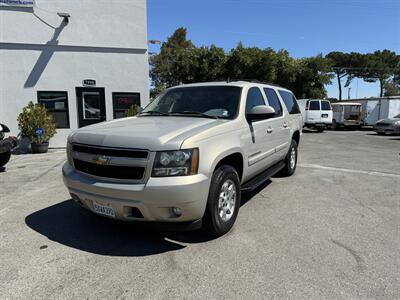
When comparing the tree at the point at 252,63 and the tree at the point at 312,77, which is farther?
the tree at the point at 312,77

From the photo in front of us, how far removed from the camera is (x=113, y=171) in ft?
Result: 11.7

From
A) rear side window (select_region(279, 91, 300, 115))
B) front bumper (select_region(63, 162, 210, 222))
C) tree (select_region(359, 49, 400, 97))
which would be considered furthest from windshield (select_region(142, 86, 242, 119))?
tree (select_region(359, 49, 400, 97))

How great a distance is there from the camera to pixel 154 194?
3332 millimetres

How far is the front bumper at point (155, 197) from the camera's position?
131 inches

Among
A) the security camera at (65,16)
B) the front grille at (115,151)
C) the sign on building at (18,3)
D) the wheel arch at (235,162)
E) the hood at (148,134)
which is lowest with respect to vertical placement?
the wheel arch at (235,162)

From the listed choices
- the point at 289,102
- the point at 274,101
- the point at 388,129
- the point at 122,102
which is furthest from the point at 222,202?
the point at 388,129

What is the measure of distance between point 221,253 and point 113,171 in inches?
57.5

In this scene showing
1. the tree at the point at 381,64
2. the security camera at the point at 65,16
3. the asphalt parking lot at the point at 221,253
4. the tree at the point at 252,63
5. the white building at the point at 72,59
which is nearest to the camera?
the asphalt parking lot at the point at 221,253

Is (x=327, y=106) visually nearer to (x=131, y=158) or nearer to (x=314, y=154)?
(x=314, y=154)

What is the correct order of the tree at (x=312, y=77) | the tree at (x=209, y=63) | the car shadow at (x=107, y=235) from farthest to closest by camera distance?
the tree at (x=312, y=77) < the tree at (x=209, y=63) < the car shadow at (x=107, y=235)

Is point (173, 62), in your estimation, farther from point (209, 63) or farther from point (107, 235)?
point (107, 235)

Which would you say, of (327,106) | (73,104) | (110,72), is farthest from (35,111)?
(327,106)

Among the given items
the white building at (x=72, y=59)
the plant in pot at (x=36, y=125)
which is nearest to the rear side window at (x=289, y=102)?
the white building at (x=72, y=59)

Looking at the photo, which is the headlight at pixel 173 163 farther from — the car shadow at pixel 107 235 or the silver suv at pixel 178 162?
the car shadow at pixel 107 235
